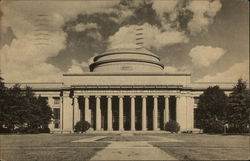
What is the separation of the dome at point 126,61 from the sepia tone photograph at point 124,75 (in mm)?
242

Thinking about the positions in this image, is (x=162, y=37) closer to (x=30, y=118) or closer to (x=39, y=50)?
(x=39, y=50)

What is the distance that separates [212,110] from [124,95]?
19544 millimetres

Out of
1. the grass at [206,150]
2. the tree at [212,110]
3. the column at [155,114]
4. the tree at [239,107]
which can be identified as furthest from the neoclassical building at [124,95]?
the grass at [206,150]

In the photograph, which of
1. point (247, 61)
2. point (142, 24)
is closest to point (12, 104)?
point (142, 24)

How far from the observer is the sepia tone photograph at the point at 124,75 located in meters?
26.4

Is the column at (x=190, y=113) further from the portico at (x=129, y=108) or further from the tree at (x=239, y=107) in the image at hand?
the tree at (x=239, y=107)

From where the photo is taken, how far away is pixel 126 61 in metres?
86.2

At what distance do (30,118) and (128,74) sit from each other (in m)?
27.0

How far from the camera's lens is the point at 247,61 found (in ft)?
95.1

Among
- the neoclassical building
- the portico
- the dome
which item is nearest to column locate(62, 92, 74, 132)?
the neoclassical building

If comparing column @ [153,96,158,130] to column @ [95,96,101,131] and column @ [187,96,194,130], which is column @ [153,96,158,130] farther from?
column @ [95,96,101,131]

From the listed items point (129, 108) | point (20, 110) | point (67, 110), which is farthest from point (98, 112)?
point (20, 110)

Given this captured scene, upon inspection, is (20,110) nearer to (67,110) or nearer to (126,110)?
(67,110)

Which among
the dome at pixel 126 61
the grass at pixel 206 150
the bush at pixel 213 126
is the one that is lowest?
the bush at pixel 213 126
